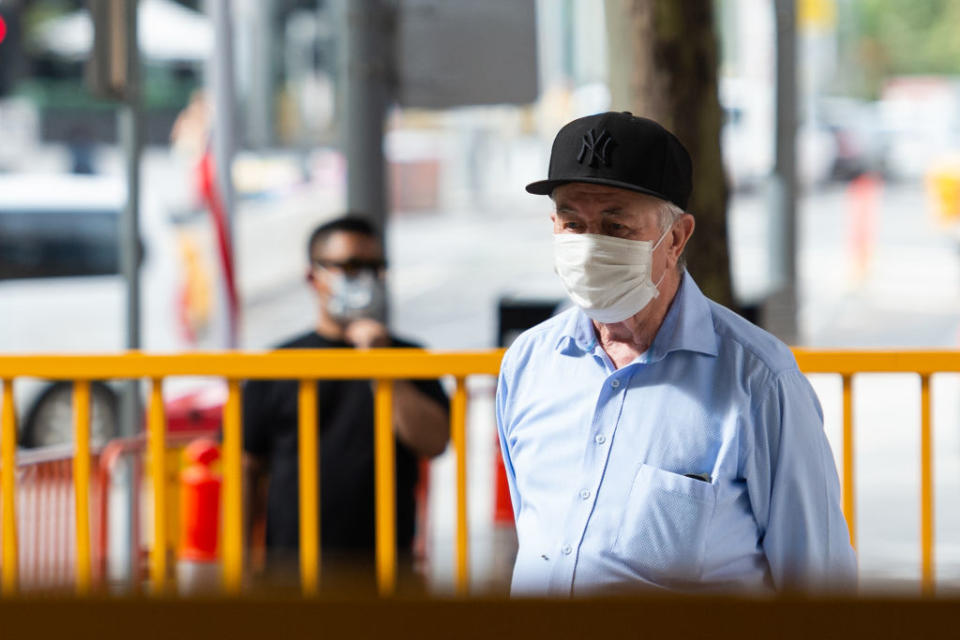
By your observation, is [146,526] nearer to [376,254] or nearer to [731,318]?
[376,254]

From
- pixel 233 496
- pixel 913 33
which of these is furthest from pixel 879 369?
pixel 913 33

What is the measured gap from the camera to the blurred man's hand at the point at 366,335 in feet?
14.5

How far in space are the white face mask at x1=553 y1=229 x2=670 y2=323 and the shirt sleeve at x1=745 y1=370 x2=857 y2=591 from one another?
Result: 0.95ft

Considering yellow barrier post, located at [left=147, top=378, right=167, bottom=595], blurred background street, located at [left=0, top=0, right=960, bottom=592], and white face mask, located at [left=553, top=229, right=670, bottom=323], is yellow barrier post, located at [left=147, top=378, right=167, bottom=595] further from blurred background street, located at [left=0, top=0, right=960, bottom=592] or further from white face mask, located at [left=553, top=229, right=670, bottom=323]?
white face mask, located at [left=553, top=229, right=670, bottom=323]

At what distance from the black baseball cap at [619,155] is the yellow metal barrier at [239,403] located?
1369 millimetres

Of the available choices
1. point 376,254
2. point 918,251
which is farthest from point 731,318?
point 918,251

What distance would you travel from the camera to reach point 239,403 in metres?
3.95

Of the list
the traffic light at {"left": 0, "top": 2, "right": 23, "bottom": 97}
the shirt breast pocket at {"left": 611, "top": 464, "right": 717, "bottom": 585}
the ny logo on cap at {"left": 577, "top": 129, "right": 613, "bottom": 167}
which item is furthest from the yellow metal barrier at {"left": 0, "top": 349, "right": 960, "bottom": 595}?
the traffic light at {"left": 0, "top": 2, "right": 23, "bottom": 97}

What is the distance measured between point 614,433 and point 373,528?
6.25 ft

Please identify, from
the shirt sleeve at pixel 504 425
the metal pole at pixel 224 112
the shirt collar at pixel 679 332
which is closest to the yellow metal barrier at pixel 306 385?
the shirt sleeve at pixel 504 425

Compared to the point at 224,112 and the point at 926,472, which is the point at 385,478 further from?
the point at 224,112

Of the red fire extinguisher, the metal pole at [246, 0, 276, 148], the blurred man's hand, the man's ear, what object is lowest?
the red fire extinguisher

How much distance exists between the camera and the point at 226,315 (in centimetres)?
724

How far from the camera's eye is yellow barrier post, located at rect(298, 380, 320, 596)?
154 inches
